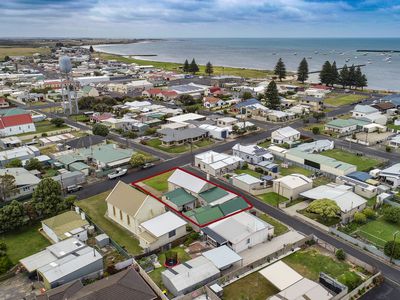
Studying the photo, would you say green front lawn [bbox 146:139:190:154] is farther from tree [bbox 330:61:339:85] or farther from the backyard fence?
tree [bbox 330:61:339:85]

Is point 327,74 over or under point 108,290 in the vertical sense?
over

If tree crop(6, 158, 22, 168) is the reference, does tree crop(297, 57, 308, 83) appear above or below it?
above

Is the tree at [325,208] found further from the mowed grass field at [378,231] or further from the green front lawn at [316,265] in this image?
the green front lawn at [316,265]

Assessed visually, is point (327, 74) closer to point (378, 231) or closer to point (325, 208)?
point (325, 208)

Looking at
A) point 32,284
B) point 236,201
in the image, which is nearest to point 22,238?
point 32,284

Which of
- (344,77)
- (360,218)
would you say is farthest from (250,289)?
(344,77)

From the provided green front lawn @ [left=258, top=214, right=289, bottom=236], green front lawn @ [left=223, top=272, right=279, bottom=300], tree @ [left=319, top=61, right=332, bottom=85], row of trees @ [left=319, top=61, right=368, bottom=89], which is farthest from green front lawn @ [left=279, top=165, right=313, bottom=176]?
tree @ [left=319, top=61, right=332, bottom=85]

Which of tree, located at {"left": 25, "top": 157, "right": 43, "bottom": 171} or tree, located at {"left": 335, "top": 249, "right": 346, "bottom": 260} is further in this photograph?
tree, located at {"left": 25, "top": 157, "right": 43, "bottom": 171}
